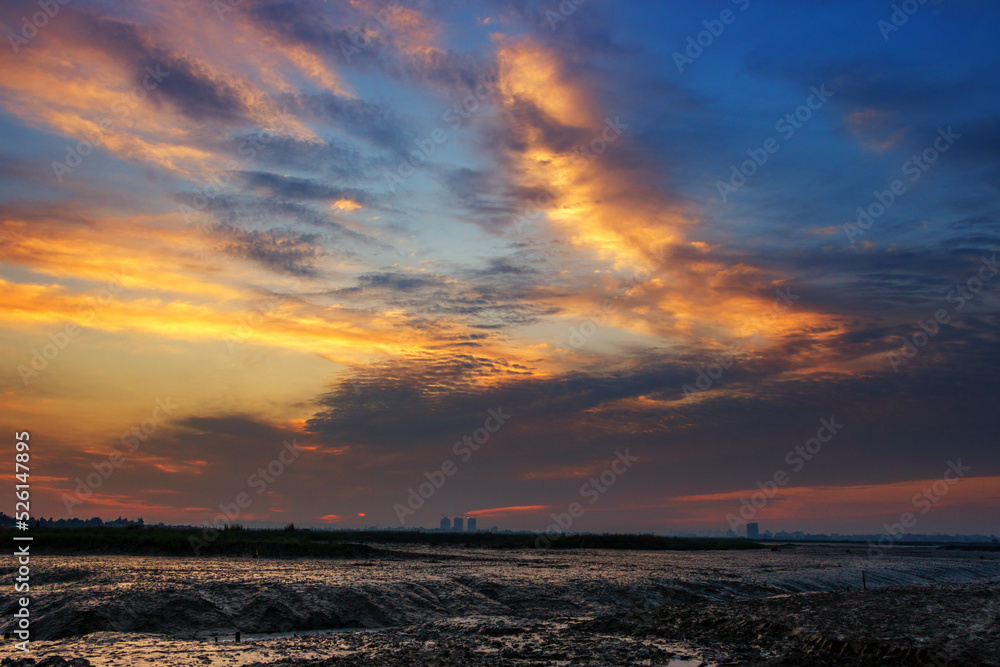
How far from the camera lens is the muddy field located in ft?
60.0

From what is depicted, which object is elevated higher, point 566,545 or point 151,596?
point 151,596

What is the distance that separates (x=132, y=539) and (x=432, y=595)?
4364cm

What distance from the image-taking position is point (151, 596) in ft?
84.8

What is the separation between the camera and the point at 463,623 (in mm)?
24891

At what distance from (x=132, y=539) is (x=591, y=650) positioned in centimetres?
5686

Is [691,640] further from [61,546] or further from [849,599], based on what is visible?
[61,546]

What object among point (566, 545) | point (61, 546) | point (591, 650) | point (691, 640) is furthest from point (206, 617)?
point (566, 545)

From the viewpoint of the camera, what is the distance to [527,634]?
22312 millimetres

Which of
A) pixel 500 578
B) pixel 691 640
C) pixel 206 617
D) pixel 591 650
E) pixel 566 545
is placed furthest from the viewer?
pixel 566 545

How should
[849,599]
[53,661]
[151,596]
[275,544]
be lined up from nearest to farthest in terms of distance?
[53,661] < [151,596] < [849,599] < [275,544]

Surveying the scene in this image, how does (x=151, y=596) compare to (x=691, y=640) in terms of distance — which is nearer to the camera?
(x=691, y=640)

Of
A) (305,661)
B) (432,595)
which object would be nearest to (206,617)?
(305,661)

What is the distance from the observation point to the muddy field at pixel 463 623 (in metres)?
18.3

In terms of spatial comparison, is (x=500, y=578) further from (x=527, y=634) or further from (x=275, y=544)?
(x=275, y=544)
